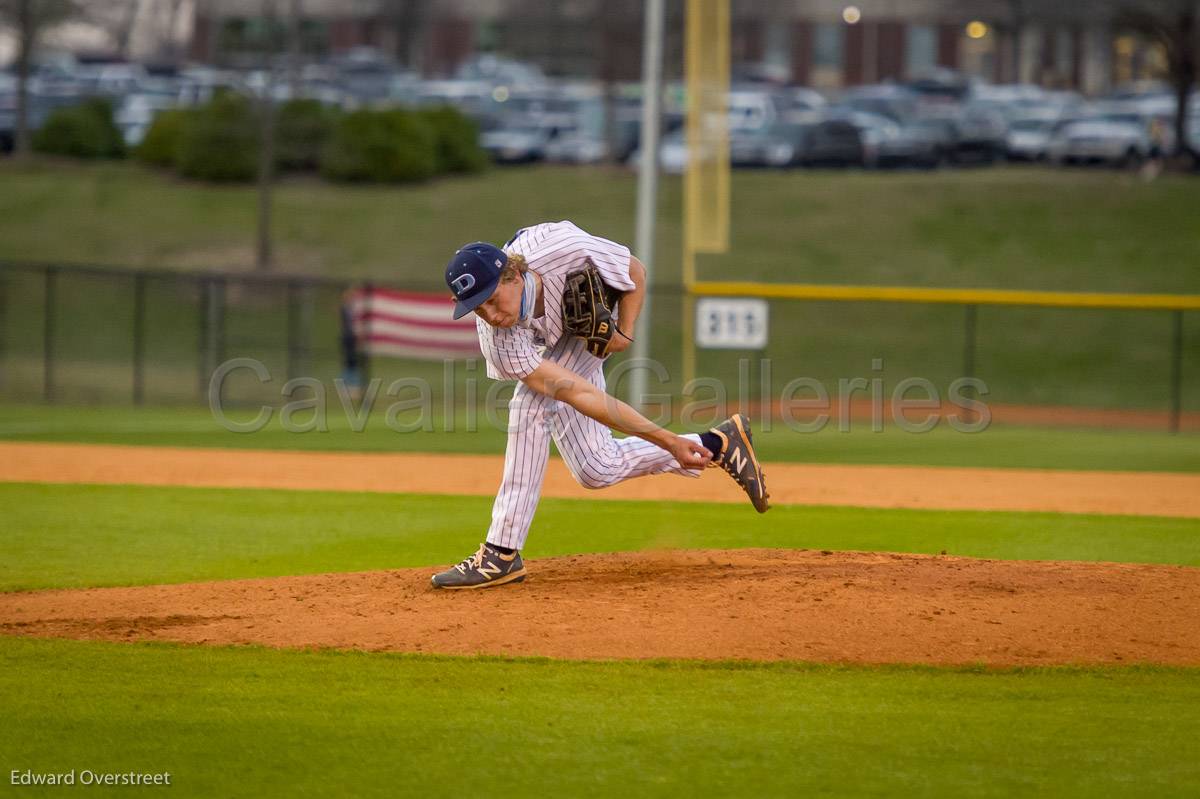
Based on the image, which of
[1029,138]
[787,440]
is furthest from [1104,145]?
[787,440]

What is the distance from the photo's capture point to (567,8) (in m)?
45.8

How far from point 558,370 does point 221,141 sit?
3342 cm

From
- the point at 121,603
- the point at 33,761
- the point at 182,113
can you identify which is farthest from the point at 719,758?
the point at 182,113

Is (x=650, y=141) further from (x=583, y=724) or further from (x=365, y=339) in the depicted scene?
(x=583, y=724)

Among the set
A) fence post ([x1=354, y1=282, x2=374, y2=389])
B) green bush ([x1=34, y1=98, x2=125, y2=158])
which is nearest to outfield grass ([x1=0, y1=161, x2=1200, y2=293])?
green bush ([x1=34, y1=98, x2=125, y2=158])

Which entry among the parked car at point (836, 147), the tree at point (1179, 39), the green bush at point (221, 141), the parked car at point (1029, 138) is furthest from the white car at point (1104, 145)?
the green bush at point (221, 141)

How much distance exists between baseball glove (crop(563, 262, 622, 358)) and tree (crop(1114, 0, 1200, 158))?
34.4 metres

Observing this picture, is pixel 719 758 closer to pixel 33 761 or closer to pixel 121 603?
pixel 33 761

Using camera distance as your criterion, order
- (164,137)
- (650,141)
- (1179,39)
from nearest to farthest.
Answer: (650,141) → (1179,39) → (164,137)

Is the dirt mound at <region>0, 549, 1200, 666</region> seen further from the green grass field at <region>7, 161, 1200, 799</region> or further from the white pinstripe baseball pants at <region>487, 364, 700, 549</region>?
the white pinstripe baseball pants at <region>487, 364, 700, 549</region>

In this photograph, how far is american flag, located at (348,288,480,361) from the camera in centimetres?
2283

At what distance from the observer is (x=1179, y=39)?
36.8m

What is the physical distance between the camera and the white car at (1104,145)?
122ft

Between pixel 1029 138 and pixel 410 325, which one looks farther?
pixel 1029 138
